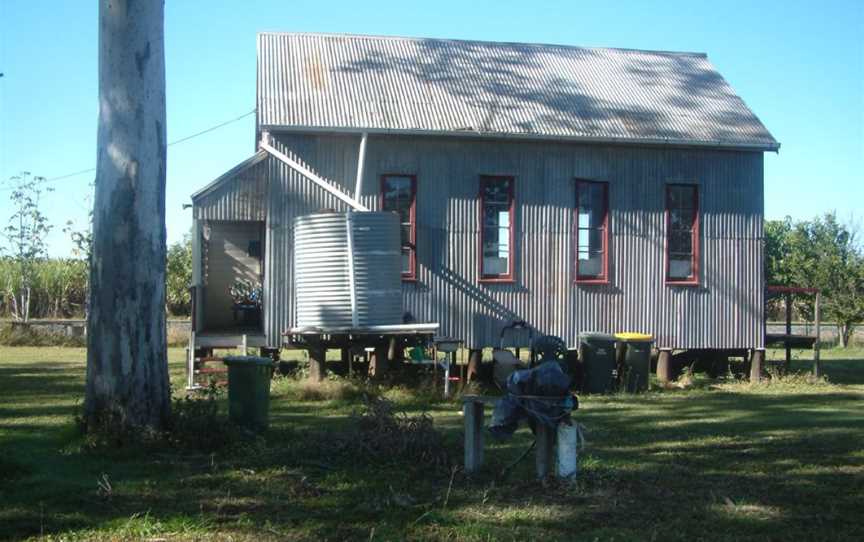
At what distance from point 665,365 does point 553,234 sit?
11.8 feet

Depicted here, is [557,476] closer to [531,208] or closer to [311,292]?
[311,292]

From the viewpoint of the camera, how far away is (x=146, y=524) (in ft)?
23.3

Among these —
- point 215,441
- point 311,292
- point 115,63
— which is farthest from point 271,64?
point 215,441

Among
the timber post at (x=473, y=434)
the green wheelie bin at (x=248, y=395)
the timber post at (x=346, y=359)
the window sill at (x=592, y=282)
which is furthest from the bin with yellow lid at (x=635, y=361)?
the timber post at (x=473, y=434)

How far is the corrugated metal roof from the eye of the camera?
18875mm

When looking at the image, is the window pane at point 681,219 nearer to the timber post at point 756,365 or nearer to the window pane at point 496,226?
the timber post at point 756,365

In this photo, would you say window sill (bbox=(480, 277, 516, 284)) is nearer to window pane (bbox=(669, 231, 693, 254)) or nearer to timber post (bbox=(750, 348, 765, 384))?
window pane (bbox=(669, 231, 693, 254))

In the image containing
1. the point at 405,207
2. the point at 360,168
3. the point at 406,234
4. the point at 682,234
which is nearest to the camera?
the point at 360,168

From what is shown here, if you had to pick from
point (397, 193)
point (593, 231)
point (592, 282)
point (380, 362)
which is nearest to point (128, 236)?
point (380, 362)

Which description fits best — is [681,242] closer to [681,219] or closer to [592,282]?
[681,219]

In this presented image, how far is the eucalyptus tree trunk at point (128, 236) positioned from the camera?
10.4 m

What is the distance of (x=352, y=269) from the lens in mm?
16578

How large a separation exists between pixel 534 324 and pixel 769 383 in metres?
5.04

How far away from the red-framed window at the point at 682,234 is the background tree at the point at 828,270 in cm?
1531
